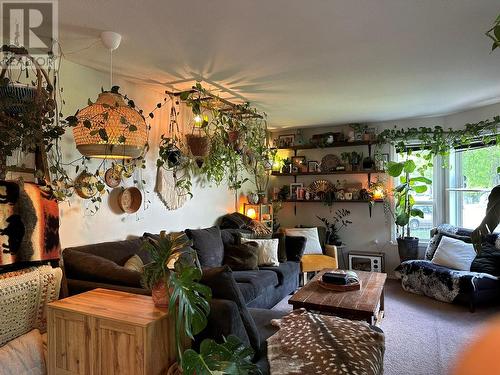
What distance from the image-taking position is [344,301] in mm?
2904

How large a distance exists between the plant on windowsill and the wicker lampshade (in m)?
0.85

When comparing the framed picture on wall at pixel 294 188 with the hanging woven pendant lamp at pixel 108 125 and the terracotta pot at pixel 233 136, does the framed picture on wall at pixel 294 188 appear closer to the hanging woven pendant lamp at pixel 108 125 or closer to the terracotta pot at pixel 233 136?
Answer: the terracotta pot at pixel 233 136

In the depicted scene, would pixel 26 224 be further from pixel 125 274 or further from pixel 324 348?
pixel 324 348

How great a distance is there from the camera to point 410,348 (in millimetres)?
2963

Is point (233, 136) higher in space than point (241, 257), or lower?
higher

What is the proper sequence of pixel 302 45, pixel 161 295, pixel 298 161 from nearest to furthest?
pixel 161 295
pixel 302 45
pixel 298 161

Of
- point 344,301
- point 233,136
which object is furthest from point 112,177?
point 344,301

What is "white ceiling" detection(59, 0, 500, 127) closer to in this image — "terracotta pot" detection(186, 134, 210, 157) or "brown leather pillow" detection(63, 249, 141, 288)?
"terracotta pot" detection(186, 134, 210, 157)

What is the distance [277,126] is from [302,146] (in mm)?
572

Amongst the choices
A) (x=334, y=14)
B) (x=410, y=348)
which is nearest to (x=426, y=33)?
(x=334, y=14)

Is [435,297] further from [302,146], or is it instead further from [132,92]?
[132,92]

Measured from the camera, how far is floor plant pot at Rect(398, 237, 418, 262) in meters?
4.97

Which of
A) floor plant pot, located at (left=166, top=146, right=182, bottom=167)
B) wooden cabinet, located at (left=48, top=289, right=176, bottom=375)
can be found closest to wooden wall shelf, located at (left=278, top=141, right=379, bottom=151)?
floor plant pot, located at (left=166, top=146, right=182, bottom=167)

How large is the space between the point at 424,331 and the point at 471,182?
102 inches
